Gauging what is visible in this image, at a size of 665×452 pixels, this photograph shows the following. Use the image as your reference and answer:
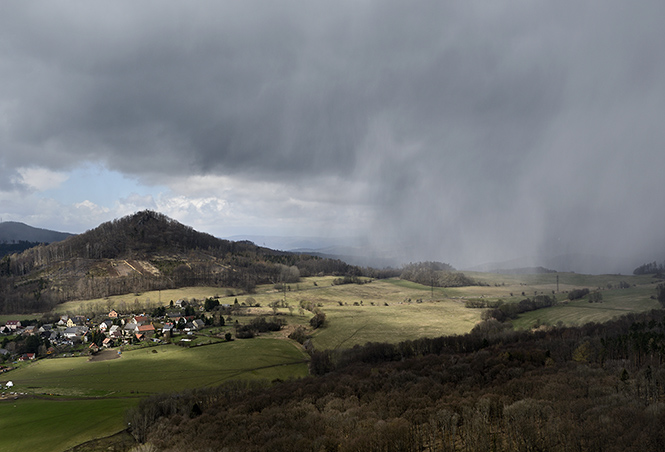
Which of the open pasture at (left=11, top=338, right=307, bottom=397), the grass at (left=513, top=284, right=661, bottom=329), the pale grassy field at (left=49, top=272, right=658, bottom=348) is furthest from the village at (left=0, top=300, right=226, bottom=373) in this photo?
the grass at (left=513, top=284, right=661, bottom=329)

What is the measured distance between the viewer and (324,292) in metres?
168

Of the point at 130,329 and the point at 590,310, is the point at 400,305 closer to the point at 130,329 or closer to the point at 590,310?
the point at 590,310

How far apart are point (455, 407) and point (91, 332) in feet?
345

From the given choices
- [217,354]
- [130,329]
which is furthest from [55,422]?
[130,329]

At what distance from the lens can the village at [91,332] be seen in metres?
85.5

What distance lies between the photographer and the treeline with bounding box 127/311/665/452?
84.4 ft

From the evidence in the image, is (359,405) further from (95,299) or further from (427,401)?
(95,299)

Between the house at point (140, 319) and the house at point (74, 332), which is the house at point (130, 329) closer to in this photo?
the house at point (140, 319)

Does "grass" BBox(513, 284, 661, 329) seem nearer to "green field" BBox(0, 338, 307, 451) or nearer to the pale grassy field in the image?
the pale grassy field

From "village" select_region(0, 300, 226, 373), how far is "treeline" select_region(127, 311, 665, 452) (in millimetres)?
47863

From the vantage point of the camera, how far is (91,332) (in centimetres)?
9744

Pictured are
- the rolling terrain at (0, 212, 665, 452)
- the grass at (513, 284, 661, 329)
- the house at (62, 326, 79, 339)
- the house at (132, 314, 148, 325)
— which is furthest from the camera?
the house at (132, 314, 148, 325)

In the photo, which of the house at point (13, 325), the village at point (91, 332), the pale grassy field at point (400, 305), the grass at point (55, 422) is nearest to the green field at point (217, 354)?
the grass at point (55, 422)

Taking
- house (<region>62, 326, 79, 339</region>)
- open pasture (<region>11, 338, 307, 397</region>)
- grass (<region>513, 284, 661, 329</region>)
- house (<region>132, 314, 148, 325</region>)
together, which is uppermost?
grass (<region>513, 284, 661, 329</region>)
